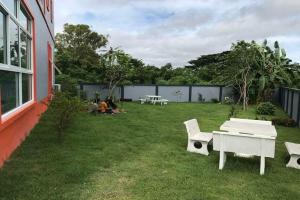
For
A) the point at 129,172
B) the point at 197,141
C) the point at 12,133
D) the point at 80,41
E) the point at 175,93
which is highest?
the point at 80,41

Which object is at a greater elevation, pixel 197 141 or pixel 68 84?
pixel 68 84

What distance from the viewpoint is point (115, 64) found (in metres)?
19.2

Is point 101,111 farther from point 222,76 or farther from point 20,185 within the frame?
point 222,76

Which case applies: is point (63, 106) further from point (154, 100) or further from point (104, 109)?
point (154, 100)

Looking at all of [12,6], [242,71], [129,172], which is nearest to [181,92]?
[242,71]

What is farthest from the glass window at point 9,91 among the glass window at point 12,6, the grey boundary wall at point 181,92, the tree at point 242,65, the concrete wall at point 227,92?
the concrete wall at point 227,92

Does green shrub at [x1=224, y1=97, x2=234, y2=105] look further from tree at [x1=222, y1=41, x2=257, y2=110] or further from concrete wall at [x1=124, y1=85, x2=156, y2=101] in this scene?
concrete wall at [x1=124, y1=85, x2=156, y2=101]

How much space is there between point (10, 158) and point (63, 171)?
1130 mm

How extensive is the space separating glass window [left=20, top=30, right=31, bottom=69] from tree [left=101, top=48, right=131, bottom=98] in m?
10.6

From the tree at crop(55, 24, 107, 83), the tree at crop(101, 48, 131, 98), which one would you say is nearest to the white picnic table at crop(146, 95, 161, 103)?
the tree at crop(101, 48, 131, 98)

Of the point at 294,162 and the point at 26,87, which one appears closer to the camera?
the point at 294,162

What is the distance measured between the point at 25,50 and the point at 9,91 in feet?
7.20

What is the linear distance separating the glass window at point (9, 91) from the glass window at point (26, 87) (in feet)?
2.62

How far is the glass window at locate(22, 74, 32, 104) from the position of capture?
760 centimetres
